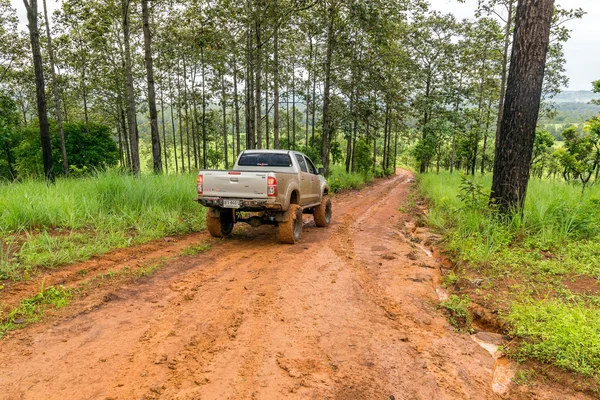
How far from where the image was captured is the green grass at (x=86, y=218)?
517cm

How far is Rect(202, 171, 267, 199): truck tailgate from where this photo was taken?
21.4ft

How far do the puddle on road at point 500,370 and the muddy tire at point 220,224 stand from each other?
522cm

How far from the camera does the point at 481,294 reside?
175 inches

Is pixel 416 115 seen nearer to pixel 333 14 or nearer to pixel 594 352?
pixel 333 14

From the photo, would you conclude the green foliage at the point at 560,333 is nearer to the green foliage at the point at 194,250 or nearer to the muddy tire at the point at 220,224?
the green foliage at the point at 194,250

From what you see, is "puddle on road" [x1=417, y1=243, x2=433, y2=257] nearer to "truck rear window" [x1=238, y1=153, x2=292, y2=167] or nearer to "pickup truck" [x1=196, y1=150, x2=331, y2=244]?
"pickup truck" [x1=196, y1=150, x2=331, y2=244]

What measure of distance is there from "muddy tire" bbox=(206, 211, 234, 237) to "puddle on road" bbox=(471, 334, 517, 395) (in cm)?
522

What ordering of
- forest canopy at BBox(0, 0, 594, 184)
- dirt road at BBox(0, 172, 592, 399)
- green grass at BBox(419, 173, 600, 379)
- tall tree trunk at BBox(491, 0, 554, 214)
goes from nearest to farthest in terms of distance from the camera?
dirt road at BBox(0, 172, 592, 399) → green grass at BBox(419, 173, 600, 379) → tall tree trunk at BBox(491, 0, 554, 214) → forest canopy at BBox(0, 0, 594, 184)

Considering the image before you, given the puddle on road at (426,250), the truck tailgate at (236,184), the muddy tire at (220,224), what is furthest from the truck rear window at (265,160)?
the puddle on road at (426,250)

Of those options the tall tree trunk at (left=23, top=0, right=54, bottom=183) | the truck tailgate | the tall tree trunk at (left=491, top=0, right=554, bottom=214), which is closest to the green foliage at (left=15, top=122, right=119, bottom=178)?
the tall tree trunk at (left=23, top=0, right=54, bottom=183)

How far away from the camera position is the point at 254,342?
3.23 metres

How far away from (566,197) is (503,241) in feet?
10.5

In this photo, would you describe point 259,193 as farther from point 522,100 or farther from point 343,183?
point 343,183

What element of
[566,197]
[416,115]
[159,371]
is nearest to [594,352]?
[159,371]
